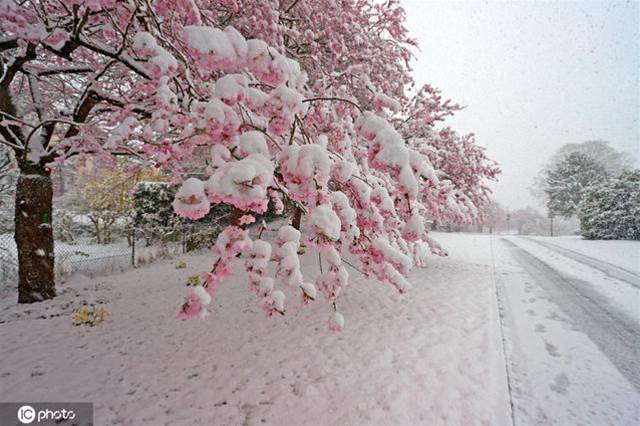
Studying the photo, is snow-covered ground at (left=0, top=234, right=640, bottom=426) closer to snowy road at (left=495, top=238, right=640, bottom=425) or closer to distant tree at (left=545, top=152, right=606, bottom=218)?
snowy road at (left=495, top=238, right=640, bottom=425)

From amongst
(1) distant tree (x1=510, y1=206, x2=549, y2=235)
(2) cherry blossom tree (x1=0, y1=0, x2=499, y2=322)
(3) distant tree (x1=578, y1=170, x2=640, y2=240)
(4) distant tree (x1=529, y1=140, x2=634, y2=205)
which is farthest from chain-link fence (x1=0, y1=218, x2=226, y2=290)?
(1) distant tree (x1=510, y1=206, x2=549, y2=235)

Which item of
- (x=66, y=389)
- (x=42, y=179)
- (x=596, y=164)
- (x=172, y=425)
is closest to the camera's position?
(x=172, y=425)

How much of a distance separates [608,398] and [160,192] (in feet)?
43.9

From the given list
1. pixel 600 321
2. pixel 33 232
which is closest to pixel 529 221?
pixel 600 321

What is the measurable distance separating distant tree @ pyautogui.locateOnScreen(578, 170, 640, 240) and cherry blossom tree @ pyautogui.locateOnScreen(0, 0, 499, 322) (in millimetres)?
23049

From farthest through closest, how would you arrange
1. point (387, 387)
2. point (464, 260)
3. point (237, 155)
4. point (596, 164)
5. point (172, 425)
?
point (596, 164) < point (464, 260) < point (387, 387) < point (172, 425) < point (237, 155)

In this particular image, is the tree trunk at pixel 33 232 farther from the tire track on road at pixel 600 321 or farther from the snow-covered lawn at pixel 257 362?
the tire track on road at pixel 600 321

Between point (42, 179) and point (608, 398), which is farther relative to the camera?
point (42, 179)

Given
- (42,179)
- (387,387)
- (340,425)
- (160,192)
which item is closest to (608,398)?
(387,387)

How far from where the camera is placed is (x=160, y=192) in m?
12.4

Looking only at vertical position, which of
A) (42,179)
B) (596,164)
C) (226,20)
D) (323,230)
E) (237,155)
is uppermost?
(596,164)

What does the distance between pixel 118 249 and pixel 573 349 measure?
43.4 feet

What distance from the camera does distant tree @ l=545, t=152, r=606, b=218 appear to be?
1240 inches

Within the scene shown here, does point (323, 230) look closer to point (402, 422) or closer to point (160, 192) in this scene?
point (402, 422)
